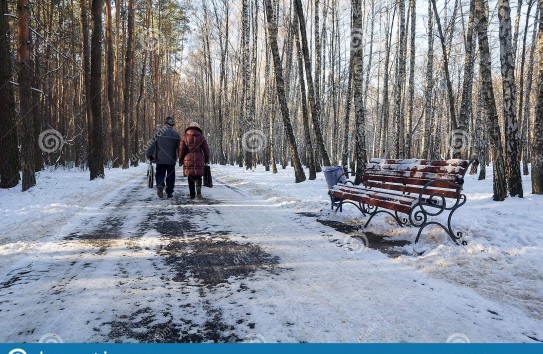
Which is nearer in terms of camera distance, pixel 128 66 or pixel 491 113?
pixel 491 113

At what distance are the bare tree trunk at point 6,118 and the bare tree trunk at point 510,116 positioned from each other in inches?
494

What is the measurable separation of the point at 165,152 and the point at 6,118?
5068mm

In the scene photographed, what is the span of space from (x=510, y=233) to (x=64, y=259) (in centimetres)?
551

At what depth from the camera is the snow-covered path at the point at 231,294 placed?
2344 mm

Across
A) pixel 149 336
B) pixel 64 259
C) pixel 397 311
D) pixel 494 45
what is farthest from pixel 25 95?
pixel 494 45

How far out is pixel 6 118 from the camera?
9.87 metres

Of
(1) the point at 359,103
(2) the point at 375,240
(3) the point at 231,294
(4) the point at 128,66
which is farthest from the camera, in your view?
(4) the point at 128,66

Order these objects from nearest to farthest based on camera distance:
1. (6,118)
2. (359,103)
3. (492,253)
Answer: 1. (492,253)
2. (6,118)
3. (359,103)

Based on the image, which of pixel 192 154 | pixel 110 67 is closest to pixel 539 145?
pixel 192 154

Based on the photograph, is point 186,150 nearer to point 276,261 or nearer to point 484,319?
point 276,261

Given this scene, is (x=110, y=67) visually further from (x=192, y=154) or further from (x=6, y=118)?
(x=192, y=154)

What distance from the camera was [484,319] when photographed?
2543 millimetres

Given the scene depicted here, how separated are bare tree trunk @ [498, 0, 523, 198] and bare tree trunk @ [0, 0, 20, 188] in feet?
41.1

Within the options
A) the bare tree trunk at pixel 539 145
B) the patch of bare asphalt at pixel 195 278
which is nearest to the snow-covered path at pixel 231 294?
the patch of bare asphalt at pixel 195 278
